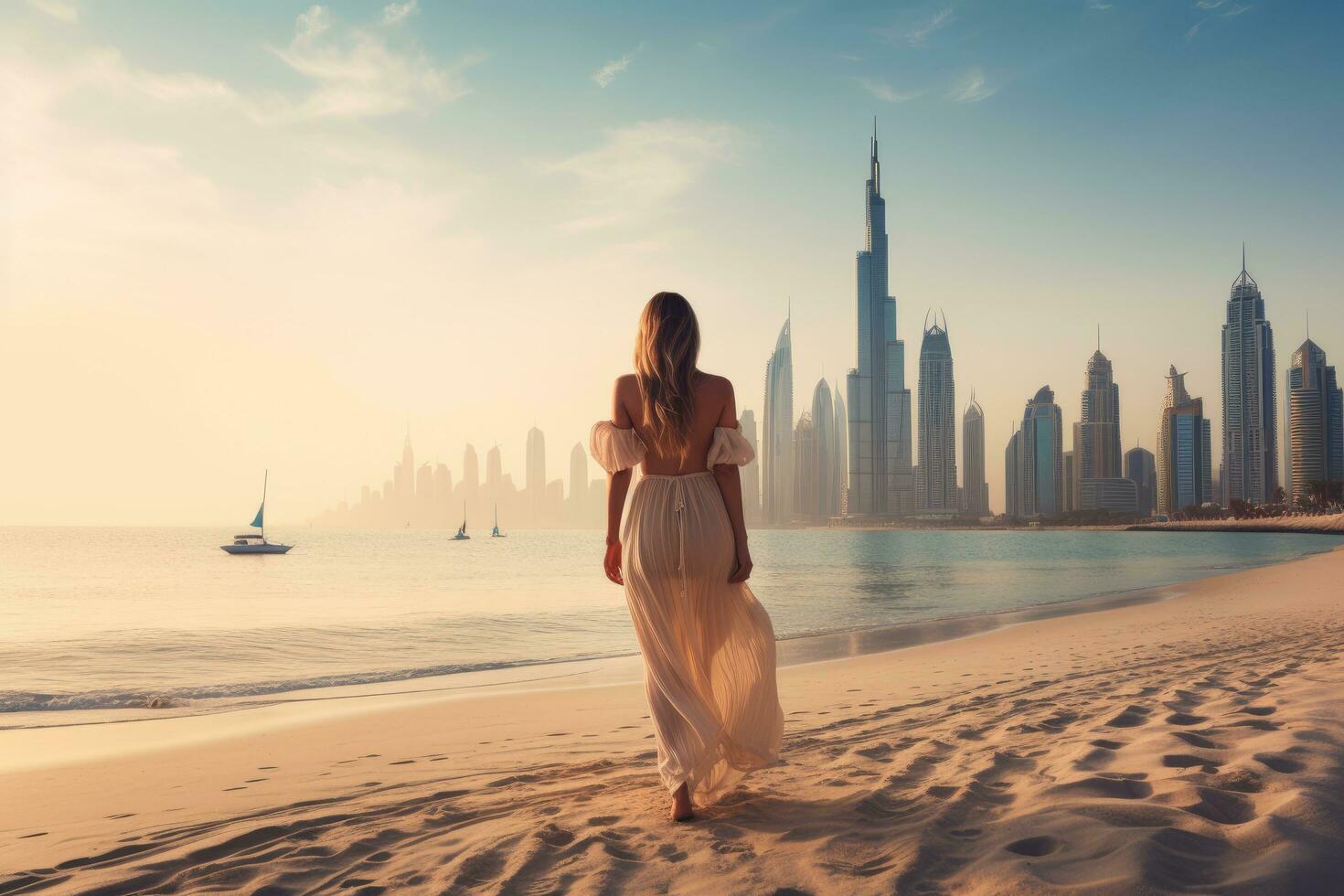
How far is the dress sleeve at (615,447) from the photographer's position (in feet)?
12.2

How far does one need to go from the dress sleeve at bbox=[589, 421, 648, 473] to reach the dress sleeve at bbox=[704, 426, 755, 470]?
318 mm

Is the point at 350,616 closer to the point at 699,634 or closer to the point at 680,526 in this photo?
the point at 699,634

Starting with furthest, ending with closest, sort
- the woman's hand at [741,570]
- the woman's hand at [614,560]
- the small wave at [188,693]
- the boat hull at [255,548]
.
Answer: the boat hull at [255,548] < the small wave at [188,693] < the woman's hand at [614,560] < the woman's hand at [741,570]

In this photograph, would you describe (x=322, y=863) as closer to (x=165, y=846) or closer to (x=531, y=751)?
(x=165, y=846)

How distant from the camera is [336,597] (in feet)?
83.8

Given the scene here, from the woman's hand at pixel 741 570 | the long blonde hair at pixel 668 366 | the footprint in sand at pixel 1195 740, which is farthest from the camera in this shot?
the footprint in sand at pixel 1195 740

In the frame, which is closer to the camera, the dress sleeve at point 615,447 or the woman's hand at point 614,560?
the dress sleeve at point 615,447

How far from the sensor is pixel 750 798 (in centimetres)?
376

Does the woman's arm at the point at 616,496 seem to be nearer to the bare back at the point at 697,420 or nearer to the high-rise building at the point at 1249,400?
the bare back at the point at 697,420

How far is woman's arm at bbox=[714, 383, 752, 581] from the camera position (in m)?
3.73

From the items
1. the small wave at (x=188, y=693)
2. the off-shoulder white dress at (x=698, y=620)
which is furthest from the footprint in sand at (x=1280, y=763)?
the small wave at (x=188, y=693)

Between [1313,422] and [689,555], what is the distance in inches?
9023

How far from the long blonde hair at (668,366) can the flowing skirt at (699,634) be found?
0.24 m

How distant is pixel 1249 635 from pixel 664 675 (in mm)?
10774
